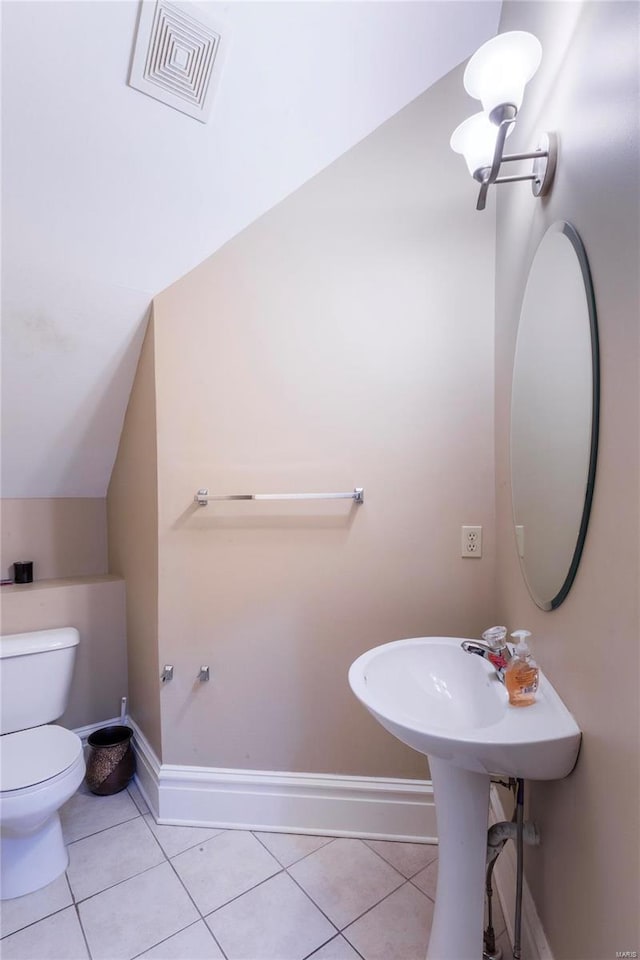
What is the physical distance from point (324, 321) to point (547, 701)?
52.9 inches

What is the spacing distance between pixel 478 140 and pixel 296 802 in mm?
2184

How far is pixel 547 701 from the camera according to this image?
1000mm

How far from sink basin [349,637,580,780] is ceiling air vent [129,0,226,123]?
168cm

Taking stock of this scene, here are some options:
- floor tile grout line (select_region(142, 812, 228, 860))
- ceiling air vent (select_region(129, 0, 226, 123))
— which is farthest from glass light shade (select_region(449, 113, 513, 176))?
floor tile grout line (select_region(142, 812, 228, 860))

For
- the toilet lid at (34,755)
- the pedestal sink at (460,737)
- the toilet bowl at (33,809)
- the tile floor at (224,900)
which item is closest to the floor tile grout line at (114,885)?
the tile floor at (224,900)

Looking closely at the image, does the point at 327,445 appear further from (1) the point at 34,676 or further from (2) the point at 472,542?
(1) the point at 34,676

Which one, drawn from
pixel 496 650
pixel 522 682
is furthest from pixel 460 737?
pixel 496 650

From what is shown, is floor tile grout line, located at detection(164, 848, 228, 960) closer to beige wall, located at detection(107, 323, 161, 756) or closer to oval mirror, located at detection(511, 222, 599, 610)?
beige wall, located at detection(107, 323, 161, 756)

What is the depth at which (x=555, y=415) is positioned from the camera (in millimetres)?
1016

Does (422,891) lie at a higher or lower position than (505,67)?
lower

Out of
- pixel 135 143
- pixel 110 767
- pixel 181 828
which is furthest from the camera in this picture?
pixel 110 767

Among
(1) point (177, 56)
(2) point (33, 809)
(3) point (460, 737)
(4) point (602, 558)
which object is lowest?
(2) point (33, 809)

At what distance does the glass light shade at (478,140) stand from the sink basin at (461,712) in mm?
1313

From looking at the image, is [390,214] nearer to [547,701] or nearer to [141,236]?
[141,236]
